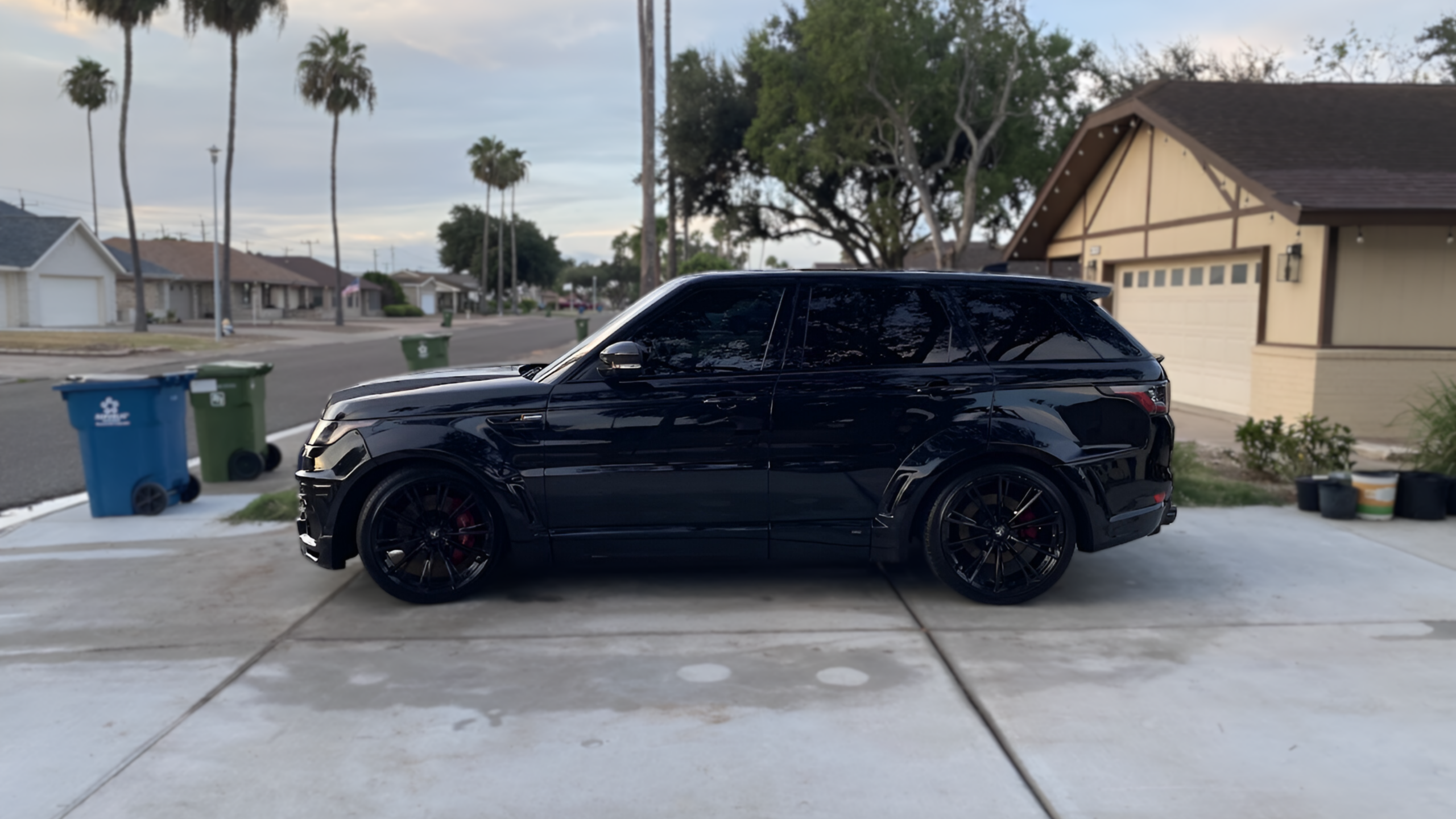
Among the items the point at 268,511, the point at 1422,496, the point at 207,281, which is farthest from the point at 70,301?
the point at 1422,496

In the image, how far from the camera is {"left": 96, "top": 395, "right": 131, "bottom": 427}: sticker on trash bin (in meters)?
7.65

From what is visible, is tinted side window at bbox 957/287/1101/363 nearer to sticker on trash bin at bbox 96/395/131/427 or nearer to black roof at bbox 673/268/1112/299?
black roof at bbox 673/268/1112/299

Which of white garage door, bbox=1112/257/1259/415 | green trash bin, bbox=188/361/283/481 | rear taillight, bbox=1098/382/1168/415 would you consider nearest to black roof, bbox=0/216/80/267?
green trash bin, bbox=188/361/283/481

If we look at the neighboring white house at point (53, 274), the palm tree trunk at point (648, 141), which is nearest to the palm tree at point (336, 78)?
the neighboring white house at point (53, 274)

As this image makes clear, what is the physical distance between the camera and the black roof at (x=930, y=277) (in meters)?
5.57

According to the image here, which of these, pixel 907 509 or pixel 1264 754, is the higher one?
pixel 907 509

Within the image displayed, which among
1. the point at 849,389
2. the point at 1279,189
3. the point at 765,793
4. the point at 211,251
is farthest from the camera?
the point at 211,251

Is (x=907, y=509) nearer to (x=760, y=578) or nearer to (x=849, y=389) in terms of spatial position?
(x=849, y=389)

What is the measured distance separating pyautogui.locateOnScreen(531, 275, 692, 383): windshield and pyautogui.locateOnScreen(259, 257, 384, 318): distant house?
7729 centimetres

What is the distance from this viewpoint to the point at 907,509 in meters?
5.46

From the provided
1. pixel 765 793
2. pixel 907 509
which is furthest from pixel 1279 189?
pixel 765 793

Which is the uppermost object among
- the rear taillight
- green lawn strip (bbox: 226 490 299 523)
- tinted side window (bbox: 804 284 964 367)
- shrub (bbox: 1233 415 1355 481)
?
tinted side window (bbox: 804 284 964 367)

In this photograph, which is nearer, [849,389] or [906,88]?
[849,389]

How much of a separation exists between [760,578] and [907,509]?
1.06 m
